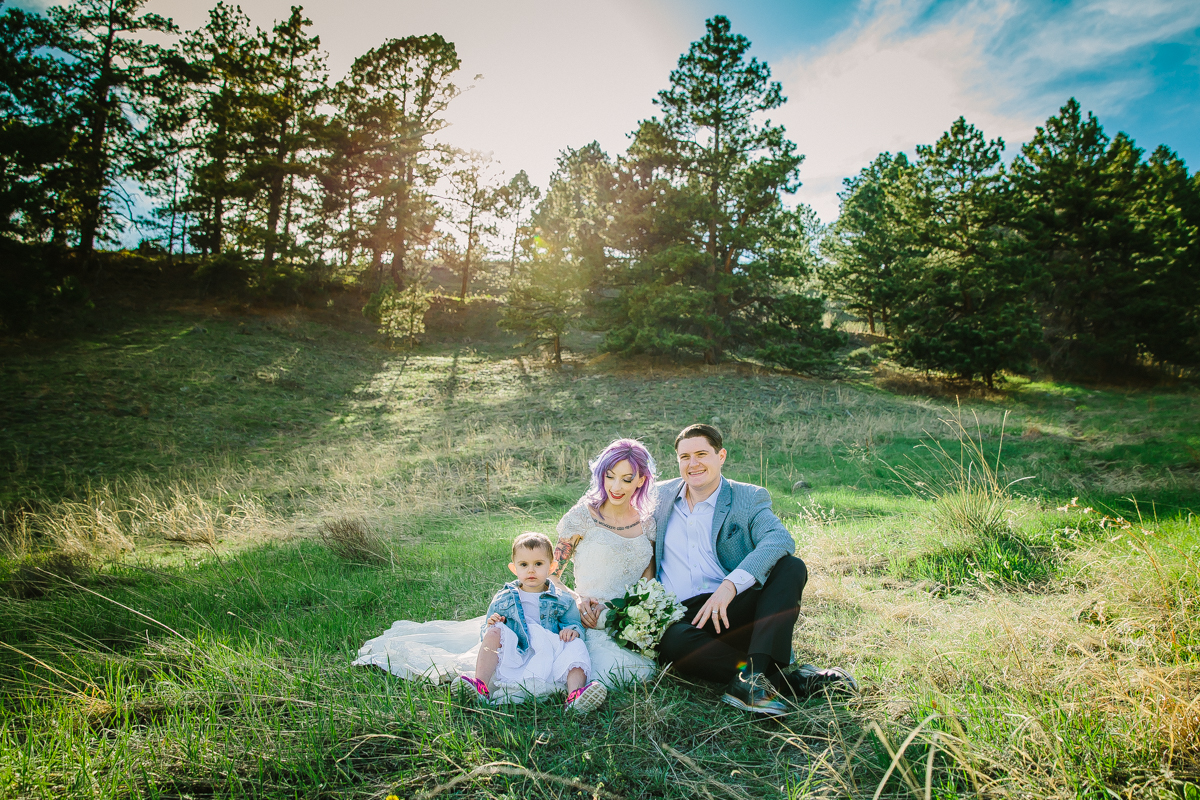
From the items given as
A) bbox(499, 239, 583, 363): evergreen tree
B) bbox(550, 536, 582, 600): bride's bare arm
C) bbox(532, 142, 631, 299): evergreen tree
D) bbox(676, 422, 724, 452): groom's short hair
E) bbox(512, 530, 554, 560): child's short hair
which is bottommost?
bbox(550, 536, 582, 600): bride's bare arm

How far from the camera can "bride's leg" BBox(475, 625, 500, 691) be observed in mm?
2988

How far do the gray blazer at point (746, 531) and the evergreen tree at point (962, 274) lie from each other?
20385mm

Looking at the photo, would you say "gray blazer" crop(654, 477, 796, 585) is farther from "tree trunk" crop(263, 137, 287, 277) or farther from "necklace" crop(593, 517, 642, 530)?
"tree trunk" crop(263, 137, 287, 277)

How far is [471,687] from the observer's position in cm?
299

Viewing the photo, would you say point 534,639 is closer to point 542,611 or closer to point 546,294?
point 542,611

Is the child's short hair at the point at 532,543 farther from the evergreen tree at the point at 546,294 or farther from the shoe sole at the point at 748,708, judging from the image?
the evergreen tree at the point at 546,294

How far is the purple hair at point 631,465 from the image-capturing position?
11.5 feet

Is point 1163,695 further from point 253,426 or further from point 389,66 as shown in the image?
point 389,66

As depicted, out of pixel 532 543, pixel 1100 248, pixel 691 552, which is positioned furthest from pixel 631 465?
Answer: pixel 1100 248

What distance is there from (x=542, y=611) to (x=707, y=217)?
19.0m

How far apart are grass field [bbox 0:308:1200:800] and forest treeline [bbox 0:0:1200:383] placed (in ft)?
28.4

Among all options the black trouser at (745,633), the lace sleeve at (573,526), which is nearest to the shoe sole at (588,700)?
the black trouser at (745,633)

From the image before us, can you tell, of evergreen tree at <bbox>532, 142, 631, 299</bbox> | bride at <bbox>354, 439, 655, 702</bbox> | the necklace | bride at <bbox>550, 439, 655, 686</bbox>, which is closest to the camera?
bride at <bbox>354, 439, 655, 702</bbox>

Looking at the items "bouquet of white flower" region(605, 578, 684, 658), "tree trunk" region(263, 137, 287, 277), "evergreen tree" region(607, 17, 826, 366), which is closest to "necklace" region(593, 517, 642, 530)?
"bouquet of white flower" region(605, 578, 684, 658)
